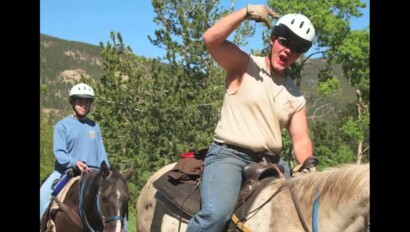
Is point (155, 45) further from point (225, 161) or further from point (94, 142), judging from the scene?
point (225, 161)

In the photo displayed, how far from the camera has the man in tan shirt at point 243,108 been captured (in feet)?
15.9

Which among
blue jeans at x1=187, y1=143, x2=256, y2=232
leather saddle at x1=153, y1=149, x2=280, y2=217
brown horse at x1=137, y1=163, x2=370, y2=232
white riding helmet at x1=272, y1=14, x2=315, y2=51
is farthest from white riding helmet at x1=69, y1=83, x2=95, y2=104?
brown horse at x1=137, y1=163, x2=370, y2=232

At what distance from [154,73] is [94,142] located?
83.3 feet

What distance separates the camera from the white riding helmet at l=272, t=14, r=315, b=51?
498cm

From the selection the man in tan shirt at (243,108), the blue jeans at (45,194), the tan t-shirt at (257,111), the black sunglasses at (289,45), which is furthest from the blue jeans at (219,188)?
the blue jeans at (45,194)

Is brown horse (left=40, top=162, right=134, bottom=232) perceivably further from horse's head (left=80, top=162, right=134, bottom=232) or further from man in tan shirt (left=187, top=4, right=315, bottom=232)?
man in tan shirt (left=187, top=4, right=315, bottom=232)

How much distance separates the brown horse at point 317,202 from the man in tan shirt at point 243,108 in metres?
0.29

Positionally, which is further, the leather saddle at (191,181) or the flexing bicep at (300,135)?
the flexing bicep at (300,135)

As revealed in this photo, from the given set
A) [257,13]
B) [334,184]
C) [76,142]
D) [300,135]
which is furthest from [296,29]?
[76,142]

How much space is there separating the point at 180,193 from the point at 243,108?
1.11m

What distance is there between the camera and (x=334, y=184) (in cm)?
434

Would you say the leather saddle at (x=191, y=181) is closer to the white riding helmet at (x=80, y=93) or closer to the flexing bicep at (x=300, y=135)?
the flexing bicep at (x=300, y=135)

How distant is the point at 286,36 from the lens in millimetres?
5043
